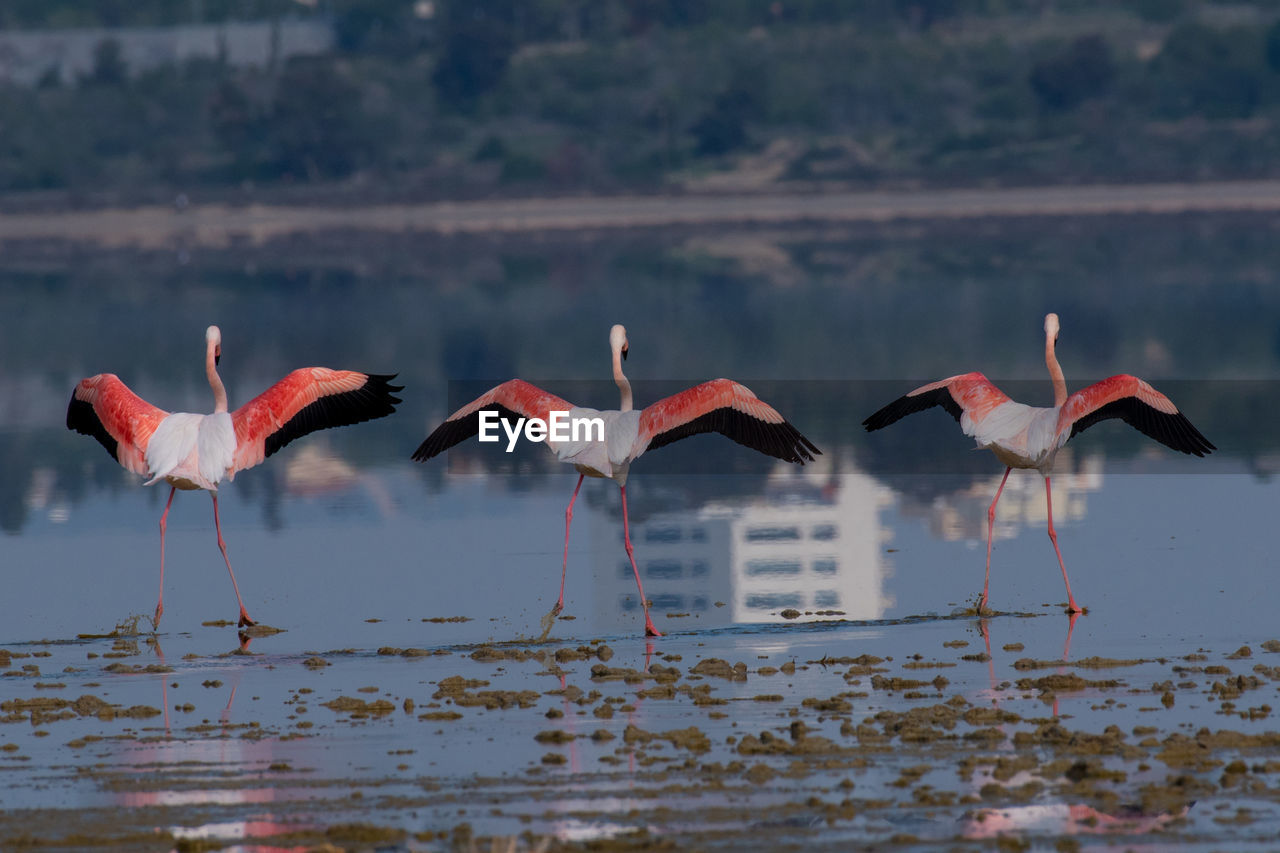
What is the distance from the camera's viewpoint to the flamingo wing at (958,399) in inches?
495

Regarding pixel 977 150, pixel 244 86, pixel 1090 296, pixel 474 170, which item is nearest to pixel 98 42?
pixel 244 86

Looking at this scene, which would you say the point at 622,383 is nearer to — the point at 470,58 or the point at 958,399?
the point at 958,399

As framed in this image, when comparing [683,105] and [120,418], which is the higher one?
[683,105]

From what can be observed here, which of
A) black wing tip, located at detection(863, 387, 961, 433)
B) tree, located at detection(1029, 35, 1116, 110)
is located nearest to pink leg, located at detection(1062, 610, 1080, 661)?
black wing tip, located at detection(863, 387, 961, 433)

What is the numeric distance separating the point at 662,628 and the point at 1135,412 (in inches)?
112

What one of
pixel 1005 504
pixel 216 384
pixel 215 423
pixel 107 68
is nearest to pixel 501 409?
pixel 215 423

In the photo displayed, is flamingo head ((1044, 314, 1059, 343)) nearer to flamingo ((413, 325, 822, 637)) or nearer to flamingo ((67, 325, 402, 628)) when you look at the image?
flamingo ((413, 325, 822, 637))

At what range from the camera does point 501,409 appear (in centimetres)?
1263

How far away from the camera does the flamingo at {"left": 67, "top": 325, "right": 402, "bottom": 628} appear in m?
12.0

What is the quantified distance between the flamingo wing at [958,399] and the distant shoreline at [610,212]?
5076cm

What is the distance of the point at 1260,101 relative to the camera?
77.2 metres

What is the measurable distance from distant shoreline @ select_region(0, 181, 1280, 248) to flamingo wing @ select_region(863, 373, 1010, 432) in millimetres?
50765

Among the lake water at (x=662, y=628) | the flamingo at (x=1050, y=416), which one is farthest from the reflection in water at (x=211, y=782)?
the flamingo at (x=1050, y=416)

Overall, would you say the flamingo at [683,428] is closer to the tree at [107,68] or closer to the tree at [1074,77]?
the tree at [1074,77]
